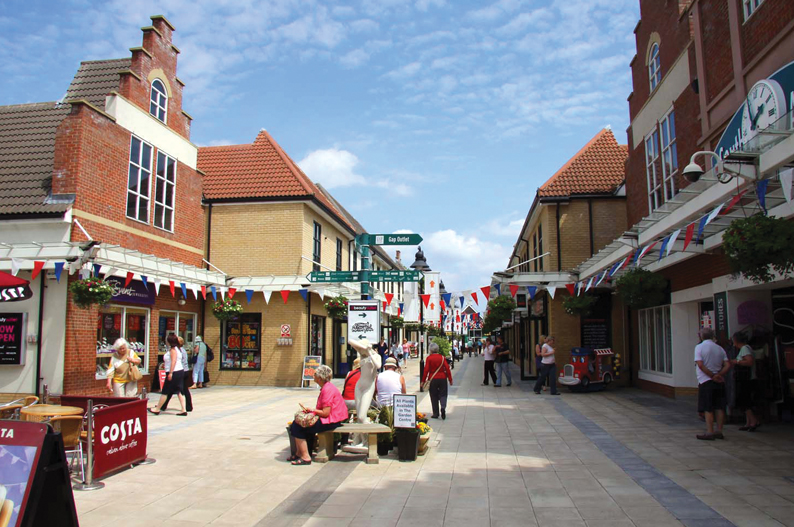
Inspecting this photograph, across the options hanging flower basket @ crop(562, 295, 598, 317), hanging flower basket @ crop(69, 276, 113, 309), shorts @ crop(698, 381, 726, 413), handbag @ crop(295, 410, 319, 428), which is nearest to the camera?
handbag @ crop(295, 410, 319, 428)

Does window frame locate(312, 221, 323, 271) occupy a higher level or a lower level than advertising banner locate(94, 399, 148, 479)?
higher

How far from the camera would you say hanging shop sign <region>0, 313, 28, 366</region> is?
12.8m

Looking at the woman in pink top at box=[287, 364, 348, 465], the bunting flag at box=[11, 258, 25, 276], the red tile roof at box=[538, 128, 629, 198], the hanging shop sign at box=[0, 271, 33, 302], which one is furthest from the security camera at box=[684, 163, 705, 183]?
the bunting flag at box=[11, 258, 25, 276]

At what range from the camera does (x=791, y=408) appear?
35.3 feet

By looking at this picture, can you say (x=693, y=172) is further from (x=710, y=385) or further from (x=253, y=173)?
(x=253, y=173)

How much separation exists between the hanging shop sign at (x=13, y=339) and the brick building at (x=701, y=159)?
520 inches

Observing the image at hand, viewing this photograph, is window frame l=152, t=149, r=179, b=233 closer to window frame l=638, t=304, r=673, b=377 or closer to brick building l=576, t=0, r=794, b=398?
brick building l=576, t=0, r=794, b=398

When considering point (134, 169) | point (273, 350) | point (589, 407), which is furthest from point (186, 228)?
point (589, 407)

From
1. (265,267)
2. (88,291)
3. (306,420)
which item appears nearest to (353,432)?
(306,420)

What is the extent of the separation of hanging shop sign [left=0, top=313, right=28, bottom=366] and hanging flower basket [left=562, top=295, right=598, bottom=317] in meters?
13.7

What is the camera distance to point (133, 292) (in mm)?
15086

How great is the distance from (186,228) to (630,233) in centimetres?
1325

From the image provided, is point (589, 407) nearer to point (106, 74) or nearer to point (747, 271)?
point (747, 271)

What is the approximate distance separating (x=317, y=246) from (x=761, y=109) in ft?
48.9
